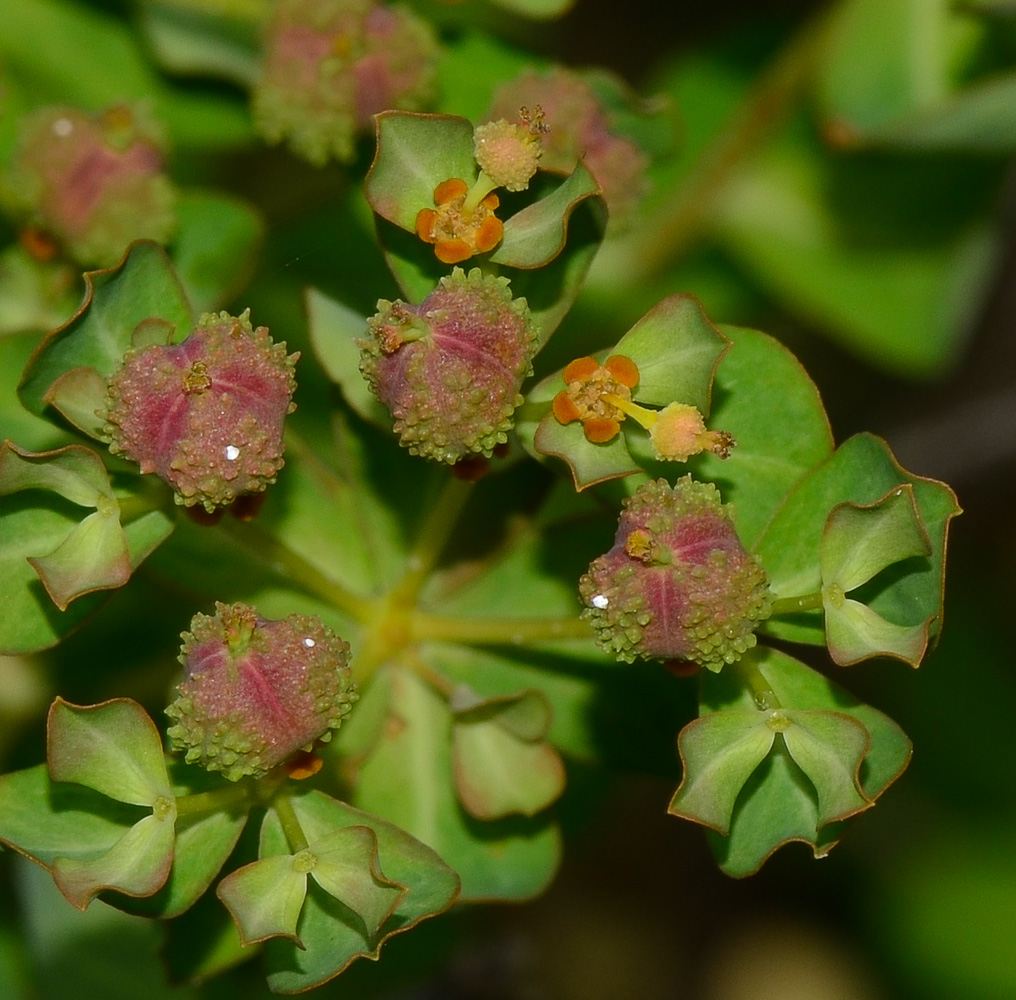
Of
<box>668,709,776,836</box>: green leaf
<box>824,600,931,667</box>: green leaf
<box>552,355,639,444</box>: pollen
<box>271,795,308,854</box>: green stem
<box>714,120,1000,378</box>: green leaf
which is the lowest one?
<box>714,120,1000,378</box>: green leaf

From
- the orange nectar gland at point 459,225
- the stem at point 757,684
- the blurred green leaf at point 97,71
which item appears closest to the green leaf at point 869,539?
the stem at point 757,684

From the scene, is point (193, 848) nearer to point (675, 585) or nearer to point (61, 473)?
point (61, 473)

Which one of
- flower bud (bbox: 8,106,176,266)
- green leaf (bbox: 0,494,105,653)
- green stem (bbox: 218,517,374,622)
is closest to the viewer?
green leaf (bbox: 0,494,105,653)

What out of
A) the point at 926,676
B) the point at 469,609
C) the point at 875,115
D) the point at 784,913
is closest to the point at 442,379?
the point at 469,609

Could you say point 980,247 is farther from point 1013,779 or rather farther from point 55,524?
point 55,524

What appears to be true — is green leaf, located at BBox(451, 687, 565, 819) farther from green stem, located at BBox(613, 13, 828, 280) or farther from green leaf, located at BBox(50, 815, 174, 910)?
green stem, located at BBox(613, 13, 828, 280)

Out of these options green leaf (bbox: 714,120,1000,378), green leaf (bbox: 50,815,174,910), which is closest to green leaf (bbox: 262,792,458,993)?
green leaf (bbox: 50,815,174,910)
